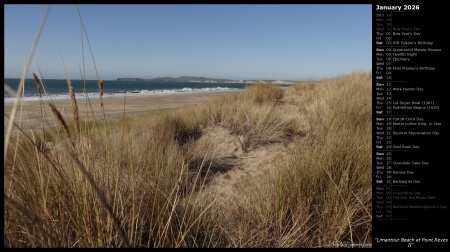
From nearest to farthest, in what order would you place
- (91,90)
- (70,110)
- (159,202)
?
(159,202) → (70,110) → (91,90)

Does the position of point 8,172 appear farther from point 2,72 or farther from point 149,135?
point 149,135

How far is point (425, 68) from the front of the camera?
154 cm

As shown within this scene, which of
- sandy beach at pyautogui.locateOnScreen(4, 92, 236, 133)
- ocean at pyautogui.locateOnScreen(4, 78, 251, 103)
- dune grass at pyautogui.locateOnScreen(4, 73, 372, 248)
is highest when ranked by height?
ocean at pyautogui.locateOnScreen(4, 78, 251, 103)

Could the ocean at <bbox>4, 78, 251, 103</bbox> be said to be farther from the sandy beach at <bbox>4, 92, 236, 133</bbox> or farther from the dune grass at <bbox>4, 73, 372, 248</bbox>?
the dune grass at <bbox>4, 73, 372, 248</bbox>

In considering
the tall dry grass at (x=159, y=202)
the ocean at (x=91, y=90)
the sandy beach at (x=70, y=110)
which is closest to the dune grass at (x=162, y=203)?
the tall dry grass at (x=159, y=202)

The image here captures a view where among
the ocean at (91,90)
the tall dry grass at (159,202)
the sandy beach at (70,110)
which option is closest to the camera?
the tall dry grass at (159,202)

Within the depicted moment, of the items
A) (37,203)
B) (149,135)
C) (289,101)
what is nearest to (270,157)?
(149,135)

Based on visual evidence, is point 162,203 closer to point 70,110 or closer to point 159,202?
point 159,202

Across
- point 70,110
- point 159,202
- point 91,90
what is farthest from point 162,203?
point 91,90

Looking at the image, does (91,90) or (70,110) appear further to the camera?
(91,90)

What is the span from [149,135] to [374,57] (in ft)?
9.22

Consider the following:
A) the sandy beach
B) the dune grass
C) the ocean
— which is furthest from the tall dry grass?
the ocean

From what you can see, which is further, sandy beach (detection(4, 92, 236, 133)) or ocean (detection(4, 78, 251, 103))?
ocean (detection(4, 78, 251, 103))

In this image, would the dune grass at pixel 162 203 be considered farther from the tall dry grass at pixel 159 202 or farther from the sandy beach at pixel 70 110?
the sandy beach at pixel 70 110
